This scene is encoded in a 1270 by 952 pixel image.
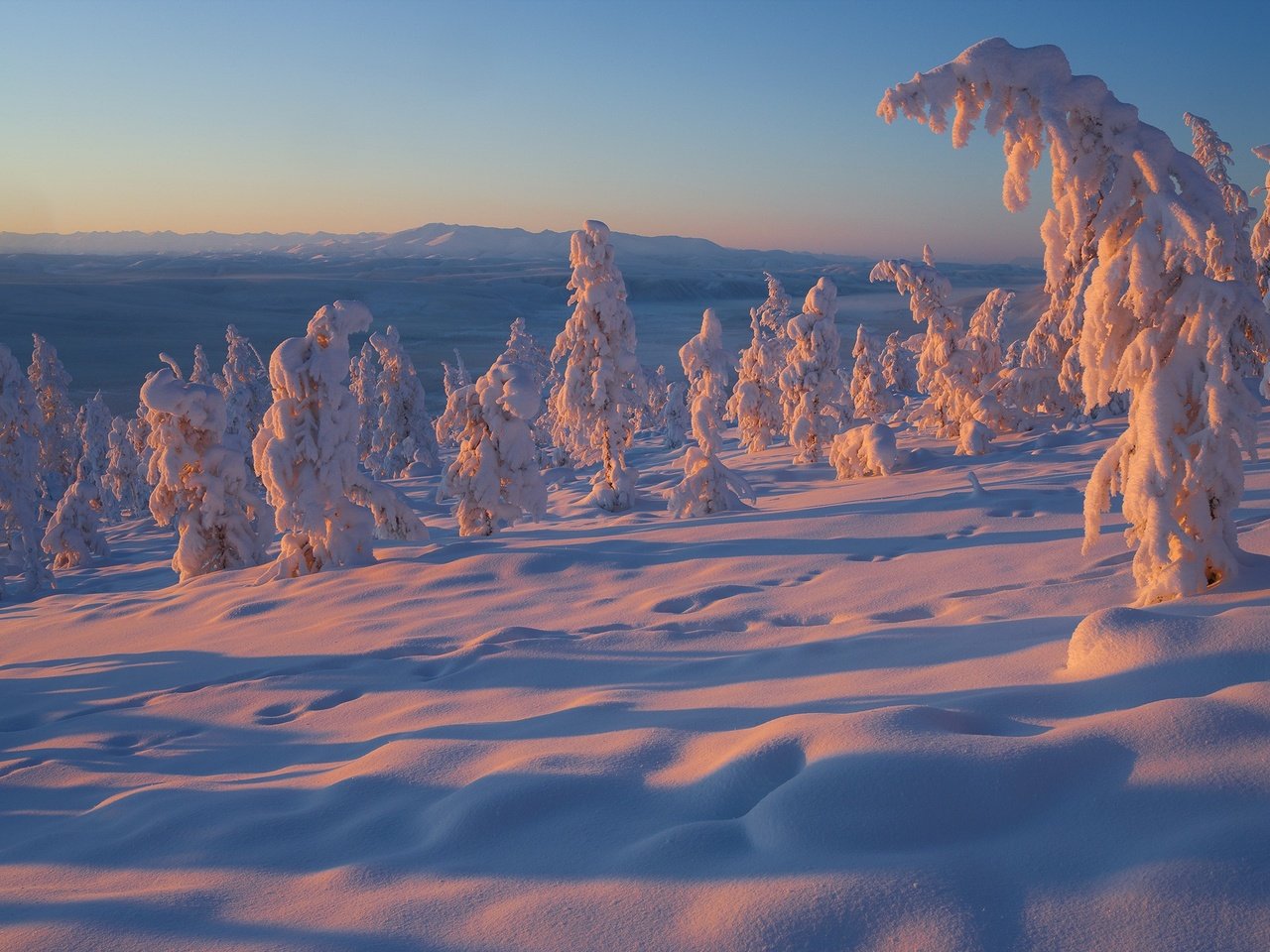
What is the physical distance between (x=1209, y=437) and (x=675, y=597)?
4644 millimetres

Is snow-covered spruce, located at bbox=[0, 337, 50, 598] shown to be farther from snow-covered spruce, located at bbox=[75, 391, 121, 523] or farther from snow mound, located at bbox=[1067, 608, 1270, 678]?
snow mound, located at bbox=[1067, 608, 1270, 678]

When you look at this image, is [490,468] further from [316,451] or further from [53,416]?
[53,416]

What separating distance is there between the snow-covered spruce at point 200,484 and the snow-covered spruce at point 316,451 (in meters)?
3.14

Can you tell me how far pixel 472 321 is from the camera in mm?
135625

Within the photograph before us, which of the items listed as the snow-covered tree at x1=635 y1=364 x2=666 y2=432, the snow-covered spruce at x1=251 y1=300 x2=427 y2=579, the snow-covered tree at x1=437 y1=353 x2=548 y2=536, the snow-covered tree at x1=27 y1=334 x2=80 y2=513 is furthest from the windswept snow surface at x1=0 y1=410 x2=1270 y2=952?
the snow-covered tree at x1=635 y1=364 x2=666 y2=432

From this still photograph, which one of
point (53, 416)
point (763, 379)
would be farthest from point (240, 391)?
point (763, 379)

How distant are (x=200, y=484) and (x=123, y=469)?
2891 centimetres

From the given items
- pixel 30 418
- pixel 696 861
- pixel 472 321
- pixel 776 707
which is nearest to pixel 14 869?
pixel 696 861

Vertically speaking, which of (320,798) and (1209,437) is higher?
(1209,437)

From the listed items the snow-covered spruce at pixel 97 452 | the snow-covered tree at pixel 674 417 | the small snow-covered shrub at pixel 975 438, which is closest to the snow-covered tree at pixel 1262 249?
the small snow-covered shrub at pixel 975 438

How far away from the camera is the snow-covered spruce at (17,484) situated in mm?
21266

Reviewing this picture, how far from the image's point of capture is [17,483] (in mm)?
22266

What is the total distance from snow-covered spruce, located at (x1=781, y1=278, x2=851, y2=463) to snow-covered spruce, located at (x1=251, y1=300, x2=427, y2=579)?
1440 centimetres

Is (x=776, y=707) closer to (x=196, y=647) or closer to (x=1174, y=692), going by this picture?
(x=1174, y=692)
